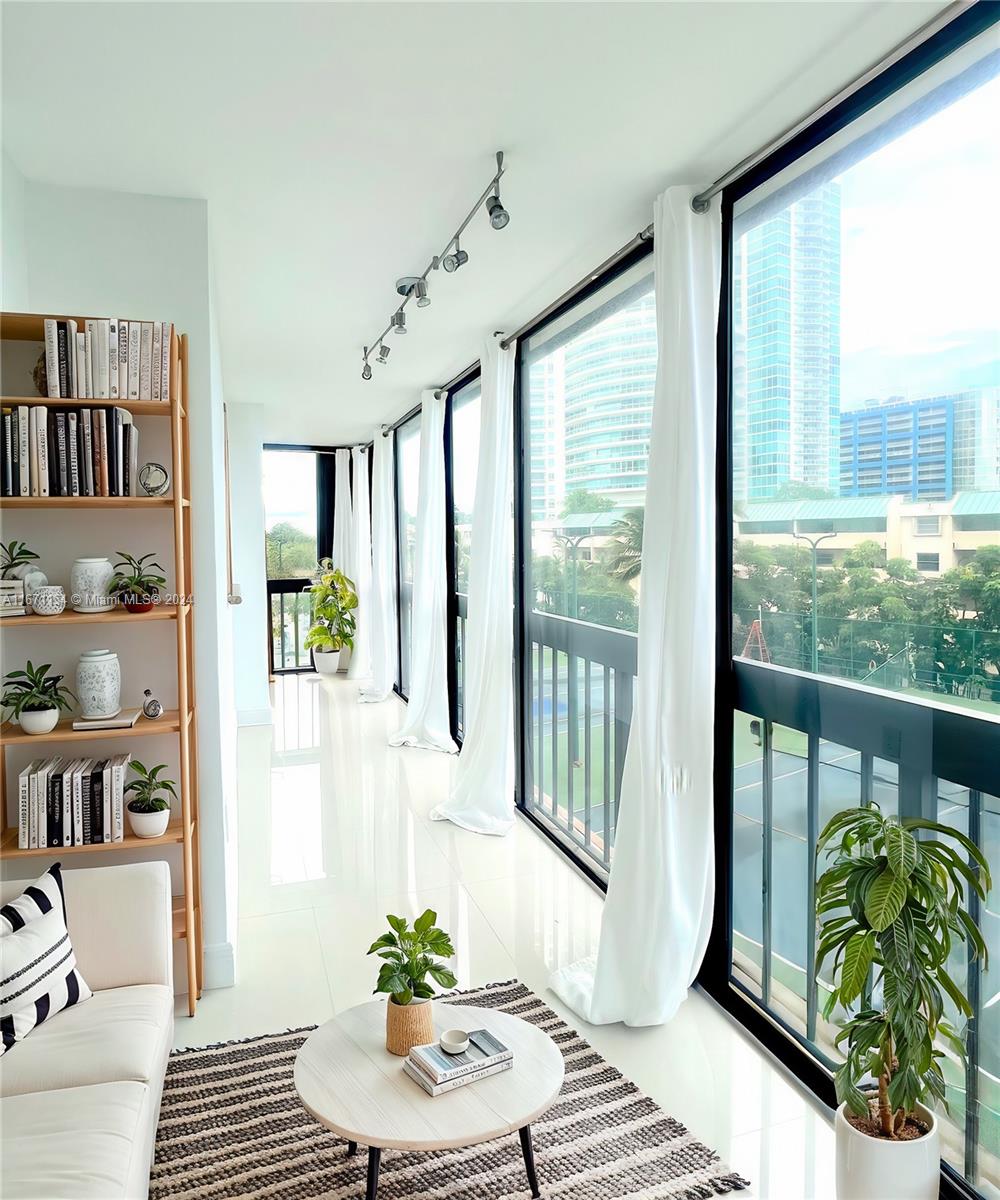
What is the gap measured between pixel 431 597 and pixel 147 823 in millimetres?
3456

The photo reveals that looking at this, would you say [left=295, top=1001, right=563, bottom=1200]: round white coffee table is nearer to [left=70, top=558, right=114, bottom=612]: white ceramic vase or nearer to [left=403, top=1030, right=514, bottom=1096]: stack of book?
[left=403, top=1030, right=514, bottom=1096]: stack of book

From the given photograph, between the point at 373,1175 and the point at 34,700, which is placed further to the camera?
→ the point at 34,700

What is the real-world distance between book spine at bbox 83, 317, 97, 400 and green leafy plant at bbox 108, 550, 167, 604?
514 millimetres

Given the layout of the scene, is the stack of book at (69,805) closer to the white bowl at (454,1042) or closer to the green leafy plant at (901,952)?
the white bowl at (454,1042)

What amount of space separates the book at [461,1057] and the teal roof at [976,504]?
1.52m

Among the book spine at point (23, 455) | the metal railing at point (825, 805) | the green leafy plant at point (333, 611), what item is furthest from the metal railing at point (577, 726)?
the green leafy plant at point (333, 611)

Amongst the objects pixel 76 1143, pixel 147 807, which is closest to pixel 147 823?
pixel 147 807

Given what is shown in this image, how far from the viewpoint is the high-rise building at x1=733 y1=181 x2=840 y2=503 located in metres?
2.14

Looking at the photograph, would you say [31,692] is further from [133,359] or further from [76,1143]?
[76,1143]

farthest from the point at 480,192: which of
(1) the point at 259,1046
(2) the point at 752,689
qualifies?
(1) the point at 259,1046

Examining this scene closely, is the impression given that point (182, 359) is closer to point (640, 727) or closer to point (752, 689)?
point (640, 727)

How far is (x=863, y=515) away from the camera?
2.04 metres

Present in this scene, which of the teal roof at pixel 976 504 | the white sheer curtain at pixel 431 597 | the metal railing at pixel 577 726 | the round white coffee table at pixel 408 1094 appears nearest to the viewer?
the round white coffee table at pixel 408 1094

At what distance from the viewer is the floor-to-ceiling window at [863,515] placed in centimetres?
173
